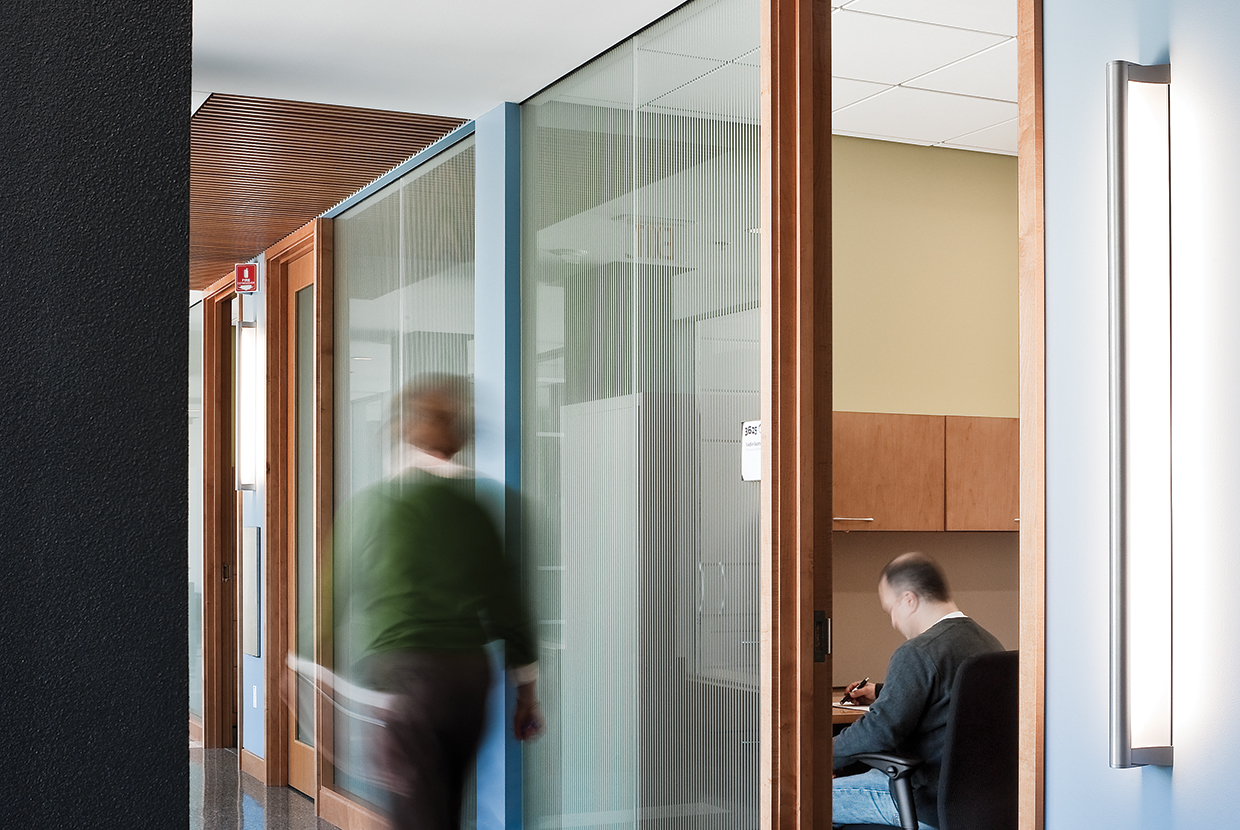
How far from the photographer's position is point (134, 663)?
119 cm

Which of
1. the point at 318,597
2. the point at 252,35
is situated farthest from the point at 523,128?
the point at 318,597

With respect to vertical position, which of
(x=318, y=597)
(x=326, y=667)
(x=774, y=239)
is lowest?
(x=326, y=667)

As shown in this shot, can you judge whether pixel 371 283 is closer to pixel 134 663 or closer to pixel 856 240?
pixel 856 240

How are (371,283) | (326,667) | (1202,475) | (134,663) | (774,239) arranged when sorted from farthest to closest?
(326,667)
(371,283)
(774,239)
(1202,475)
(134,663)

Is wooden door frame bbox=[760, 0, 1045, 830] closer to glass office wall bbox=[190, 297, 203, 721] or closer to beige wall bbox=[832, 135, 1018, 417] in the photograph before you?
beige wall bbox=[832, 135, 1018, 417]

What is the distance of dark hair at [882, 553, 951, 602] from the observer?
167 inches

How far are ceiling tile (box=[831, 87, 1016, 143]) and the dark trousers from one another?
3028 mm

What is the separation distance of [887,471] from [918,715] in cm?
175

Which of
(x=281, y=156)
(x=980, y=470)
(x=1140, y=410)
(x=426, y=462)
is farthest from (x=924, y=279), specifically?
(x=1140, y=410)

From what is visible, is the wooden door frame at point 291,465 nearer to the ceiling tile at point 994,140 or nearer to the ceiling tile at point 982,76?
the ceiling tile at point 994,140

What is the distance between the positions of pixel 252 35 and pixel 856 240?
111 inches

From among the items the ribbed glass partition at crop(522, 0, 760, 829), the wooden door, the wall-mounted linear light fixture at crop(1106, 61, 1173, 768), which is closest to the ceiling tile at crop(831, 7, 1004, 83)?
the ribbed glass partition at crop(522, 0, 760, 829)

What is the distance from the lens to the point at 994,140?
5906mm

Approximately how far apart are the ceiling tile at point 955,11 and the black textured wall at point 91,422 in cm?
334
